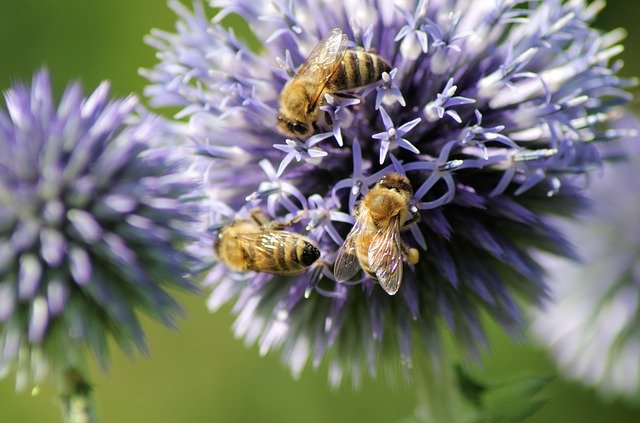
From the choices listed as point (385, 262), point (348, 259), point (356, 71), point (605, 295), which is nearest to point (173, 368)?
point (605, 295)

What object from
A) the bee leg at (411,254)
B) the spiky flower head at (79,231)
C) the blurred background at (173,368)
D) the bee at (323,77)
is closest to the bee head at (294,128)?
the bee at (323,77)

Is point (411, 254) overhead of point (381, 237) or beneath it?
beneath

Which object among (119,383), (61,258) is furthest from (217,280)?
(119,383)

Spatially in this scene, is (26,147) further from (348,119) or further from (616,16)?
(616,16)

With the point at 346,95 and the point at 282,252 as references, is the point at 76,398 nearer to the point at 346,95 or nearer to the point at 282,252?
the point at 282,252

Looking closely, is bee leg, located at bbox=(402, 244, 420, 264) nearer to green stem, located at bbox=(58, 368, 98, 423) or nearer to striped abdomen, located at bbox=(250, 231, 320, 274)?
striped abdomen, located at bbox=(250, 231, 320, 274)

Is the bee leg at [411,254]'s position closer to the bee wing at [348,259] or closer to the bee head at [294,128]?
the bee wing at [348,259]
